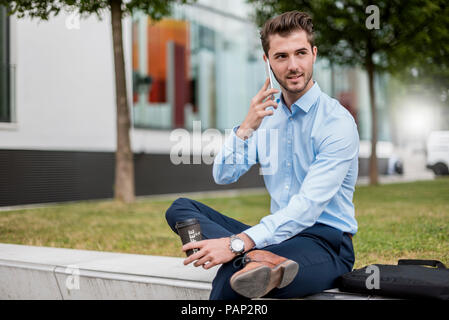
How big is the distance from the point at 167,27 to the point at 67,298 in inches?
510

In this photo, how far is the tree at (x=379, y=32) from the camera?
35.7 feet

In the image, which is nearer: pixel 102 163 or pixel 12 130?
pixel 12 130

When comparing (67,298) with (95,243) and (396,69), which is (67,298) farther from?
(396,69)

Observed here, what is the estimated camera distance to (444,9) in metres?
10.3

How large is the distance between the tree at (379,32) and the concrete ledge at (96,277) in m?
7.20

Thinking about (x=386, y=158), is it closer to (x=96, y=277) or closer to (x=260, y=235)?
(x=96, y=277)

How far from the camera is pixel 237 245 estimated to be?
253cm

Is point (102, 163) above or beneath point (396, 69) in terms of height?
beneath

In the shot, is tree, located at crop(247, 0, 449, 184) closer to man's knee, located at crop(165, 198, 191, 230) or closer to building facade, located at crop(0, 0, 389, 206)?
building facade, located at crop(0, 0, 389, 206)

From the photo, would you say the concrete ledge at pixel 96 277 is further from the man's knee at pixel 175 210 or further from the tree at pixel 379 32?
the tree at pixel 379 32

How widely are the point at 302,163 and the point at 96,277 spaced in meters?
1.59

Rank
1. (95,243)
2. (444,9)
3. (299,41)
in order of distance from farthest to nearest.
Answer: (444,9)
(95,243)
(299,41)

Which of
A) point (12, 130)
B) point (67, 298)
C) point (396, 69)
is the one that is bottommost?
point (67, 298)

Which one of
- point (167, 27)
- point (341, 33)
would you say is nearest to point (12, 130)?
point (167, 27)
